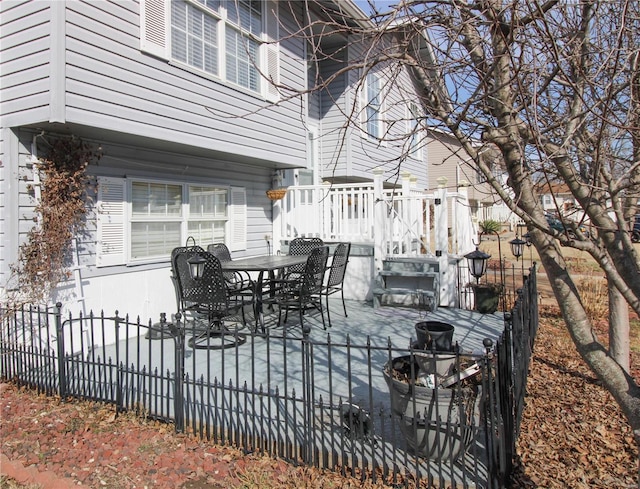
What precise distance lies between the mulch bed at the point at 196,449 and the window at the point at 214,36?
3.97 m

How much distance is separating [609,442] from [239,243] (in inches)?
259

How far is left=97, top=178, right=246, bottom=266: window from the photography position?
19.8ft

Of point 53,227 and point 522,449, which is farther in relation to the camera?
point 53,227

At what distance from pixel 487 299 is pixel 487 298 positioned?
0.02m

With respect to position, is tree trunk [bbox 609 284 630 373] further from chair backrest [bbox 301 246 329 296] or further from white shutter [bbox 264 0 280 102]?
white shutter [bbox 264 0 280 102]

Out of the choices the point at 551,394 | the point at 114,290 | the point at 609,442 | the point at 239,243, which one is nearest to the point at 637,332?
the point at 551,394

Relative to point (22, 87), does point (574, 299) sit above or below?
below

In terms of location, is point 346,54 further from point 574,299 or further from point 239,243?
point 574,299

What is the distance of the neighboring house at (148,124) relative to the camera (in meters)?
4.81

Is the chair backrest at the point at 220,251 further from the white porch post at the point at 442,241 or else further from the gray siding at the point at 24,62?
the white porch post at the point at 442,241

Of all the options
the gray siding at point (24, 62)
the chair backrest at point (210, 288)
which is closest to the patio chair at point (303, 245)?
the chair backrest at point (210, 288)

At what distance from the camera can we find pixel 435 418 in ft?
9.49

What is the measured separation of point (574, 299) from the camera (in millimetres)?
2215

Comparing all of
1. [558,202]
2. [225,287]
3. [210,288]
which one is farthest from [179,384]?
[558,202]
